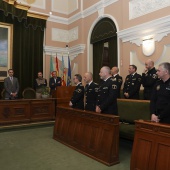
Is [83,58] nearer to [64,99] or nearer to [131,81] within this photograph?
[64,99]

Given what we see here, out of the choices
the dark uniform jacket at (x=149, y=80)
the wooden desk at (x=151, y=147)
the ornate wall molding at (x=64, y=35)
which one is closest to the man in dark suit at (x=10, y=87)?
the ornate wall molding at (x=64, y=35)

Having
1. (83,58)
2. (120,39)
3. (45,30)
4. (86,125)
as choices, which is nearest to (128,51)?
(120,39)

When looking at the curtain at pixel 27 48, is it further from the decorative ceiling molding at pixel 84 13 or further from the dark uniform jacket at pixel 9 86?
the dark uniform jacket at pixel 9 86

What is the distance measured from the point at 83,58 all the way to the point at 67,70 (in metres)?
1.13

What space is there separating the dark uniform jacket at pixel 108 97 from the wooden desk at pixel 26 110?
10.5ft

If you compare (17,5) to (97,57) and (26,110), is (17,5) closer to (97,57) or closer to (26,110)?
(97,57)

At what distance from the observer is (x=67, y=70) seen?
930 centimetres

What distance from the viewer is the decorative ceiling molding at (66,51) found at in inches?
338

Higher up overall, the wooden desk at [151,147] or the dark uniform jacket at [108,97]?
the dark uniform jacket at [108,97]

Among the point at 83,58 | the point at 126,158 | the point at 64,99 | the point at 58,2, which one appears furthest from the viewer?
the point at 58,2

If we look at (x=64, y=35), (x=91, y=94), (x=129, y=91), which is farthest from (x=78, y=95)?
(x=64, y=35)

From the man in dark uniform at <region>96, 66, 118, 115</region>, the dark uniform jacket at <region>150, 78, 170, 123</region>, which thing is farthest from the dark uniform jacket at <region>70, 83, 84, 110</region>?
the dark uniform jacket at <region>150, 78, 170, 123</region>

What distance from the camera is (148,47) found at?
573 cm

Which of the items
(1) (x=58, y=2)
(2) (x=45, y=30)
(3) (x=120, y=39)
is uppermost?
(1) (x=58, y=2)
